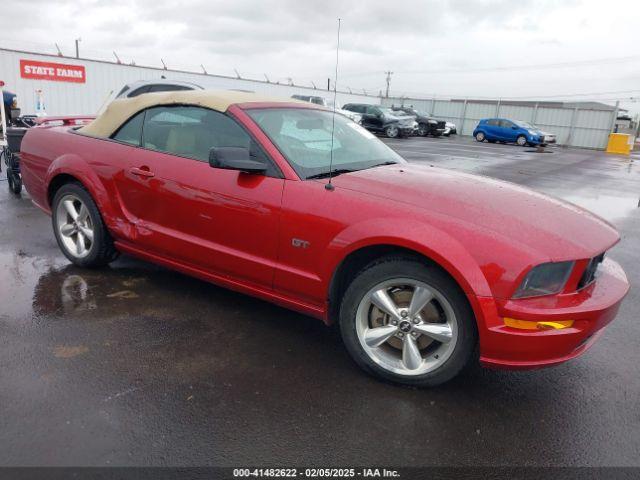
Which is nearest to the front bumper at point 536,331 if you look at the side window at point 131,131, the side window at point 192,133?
the side window at point 192,133

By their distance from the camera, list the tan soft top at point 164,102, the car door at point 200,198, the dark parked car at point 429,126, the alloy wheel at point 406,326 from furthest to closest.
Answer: the dark parked car at point 429,126, the tan soft top at point 164,102, the car door at point 200,198, the alloy wheel at point 406,326

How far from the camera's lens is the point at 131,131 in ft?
13.4

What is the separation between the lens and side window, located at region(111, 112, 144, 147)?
402 centimetres

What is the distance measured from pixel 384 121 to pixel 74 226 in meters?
24.3

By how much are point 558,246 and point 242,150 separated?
190cm

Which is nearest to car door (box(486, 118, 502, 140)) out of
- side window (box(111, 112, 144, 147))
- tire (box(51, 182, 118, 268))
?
side window (box(111, 112, 144, 147))

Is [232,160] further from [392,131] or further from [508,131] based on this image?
[508,131]

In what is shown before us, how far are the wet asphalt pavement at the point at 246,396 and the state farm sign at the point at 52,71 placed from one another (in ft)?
61.4

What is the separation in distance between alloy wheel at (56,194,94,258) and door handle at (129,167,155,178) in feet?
2.33

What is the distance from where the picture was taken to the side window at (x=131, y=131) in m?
4.02

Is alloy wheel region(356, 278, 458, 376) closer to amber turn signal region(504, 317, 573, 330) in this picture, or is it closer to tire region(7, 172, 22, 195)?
amber turn signal region(504, 317, 573, 330)

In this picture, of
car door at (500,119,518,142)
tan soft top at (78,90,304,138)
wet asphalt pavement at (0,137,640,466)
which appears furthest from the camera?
car door at (500,119,518,142)

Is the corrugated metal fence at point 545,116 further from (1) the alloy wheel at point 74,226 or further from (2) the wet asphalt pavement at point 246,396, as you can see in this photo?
(1) the alloy wheel at point 74,226

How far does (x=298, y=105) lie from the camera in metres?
4.07
